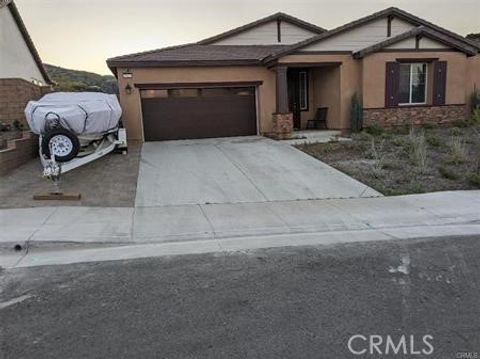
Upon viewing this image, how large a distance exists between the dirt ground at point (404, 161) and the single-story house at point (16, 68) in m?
9.17

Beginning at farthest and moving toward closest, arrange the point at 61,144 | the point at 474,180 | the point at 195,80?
the point at 195,80
the point at 474,180
the point at 61,144

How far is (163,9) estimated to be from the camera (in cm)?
1798

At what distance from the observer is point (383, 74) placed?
59.0ft

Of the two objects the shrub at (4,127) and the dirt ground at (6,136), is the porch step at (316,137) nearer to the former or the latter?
the dirt ground at (6,136)

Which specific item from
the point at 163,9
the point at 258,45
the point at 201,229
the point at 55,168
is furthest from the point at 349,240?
the point at 258,45

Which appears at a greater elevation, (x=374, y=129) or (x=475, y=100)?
(x=475, y=100)

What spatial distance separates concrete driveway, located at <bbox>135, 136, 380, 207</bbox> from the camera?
9.32m

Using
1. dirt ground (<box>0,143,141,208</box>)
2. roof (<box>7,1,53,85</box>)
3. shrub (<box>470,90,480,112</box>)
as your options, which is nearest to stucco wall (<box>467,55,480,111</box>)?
shrub (<box>470,90,480,112</box>)

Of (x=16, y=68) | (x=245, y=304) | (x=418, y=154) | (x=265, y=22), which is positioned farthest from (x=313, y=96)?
(x=245, y=304)

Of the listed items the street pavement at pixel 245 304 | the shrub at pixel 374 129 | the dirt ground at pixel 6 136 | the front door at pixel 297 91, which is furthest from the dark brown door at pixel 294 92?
the street pavement at pixel 245 304

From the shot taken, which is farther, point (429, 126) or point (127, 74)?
point (429, 126)

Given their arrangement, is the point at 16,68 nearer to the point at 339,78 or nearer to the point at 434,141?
the point at 339,78

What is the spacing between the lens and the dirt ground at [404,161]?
33.5 feet

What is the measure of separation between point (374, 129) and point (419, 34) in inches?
179
